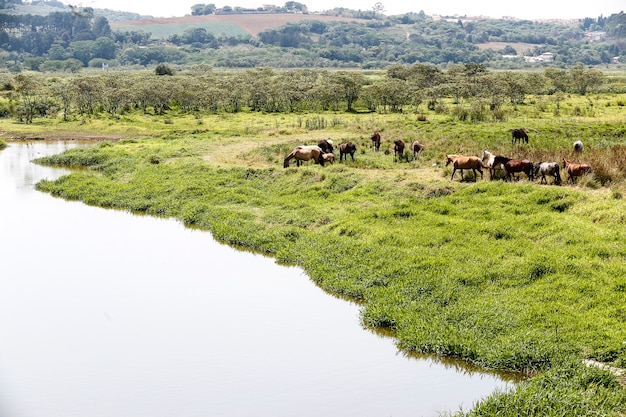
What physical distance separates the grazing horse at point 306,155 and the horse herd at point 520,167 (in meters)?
6.18

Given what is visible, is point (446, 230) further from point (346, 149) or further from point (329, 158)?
point (346, 149)

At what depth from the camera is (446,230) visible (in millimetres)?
16328

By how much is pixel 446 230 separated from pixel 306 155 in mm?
10418

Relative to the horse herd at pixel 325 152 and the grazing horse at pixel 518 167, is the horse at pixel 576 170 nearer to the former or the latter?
the grazing horse at pixel 518 167

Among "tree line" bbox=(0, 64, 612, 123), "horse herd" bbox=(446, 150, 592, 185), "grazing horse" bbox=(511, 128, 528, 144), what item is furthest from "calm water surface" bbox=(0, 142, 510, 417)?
"tree line" bbox=(0, 64, 612, 123)

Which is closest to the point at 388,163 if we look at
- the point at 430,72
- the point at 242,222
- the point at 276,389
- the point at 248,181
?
the point at 248,181

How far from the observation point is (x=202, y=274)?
16266 mm

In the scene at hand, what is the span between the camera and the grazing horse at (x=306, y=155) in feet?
84.0

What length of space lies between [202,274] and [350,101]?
3918 cm

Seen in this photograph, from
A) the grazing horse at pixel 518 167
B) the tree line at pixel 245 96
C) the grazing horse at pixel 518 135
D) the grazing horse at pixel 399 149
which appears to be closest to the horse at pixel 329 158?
the grazing horse at pixel 399 149

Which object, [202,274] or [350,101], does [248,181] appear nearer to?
[202,274]

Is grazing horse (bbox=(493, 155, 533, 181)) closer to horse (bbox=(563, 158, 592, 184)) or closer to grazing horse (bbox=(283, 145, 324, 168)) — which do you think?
horse (bbox=(563, 158, 592, 184))

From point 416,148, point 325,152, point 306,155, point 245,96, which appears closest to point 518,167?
point 416,148

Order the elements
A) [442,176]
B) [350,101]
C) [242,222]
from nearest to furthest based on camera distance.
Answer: [242,222] < [442,176] < [350,101]
